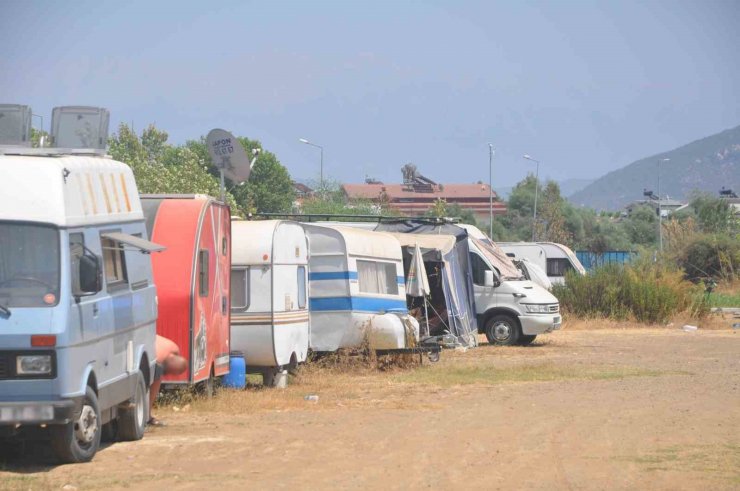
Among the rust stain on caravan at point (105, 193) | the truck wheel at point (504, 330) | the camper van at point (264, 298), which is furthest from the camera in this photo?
the truck wheel at point (504, 330)

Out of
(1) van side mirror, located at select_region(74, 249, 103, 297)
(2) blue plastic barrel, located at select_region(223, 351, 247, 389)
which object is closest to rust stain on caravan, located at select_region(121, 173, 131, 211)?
(1) van side mirror, located at select_region(74, 249, 103, 297)

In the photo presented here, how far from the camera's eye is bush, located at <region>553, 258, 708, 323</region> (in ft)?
113

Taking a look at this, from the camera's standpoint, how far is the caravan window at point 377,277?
20750 millimetres

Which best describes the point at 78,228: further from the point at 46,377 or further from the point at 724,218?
the point at 724,218

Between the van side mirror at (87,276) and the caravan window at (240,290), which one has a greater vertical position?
the van side mirror at (87,276)

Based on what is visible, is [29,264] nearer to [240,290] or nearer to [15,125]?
[15,125]

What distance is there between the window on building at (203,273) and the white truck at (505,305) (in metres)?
13.6

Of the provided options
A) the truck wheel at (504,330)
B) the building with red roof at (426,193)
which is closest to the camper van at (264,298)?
the truck wheel at (504,330)

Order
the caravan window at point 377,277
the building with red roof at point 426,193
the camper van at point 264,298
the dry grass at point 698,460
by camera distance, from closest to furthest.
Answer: the dry grass at point 698,460 → the camper van at point 264,298 → the caravan window at point 377,277 → the building with red roof at point 426,193

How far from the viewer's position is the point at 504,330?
27.6 meters

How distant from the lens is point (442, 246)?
2478 cm

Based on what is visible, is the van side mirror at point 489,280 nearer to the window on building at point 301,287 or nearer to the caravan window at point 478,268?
the caravan window at point 478,268

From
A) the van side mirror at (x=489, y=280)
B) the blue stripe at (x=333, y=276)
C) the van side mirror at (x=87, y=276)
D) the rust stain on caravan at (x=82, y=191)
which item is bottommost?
the van side mirror at (x=489, y=280)

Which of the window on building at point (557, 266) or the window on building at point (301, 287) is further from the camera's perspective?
the window on building at point (557, 266)
